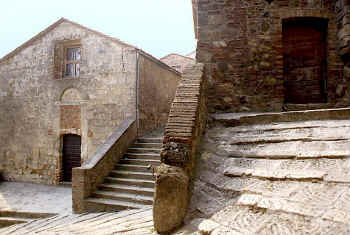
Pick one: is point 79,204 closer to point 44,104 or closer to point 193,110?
point 193,110

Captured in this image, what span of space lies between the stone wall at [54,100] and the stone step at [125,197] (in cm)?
303

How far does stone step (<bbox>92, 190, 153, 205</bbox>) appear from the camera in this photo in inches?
216

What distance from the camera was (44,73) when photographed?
32.7 feet

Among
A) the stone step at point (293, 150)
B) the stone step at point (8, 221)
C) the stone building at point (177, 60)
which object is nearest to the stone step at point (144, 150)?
the stone step at point (8, 221)

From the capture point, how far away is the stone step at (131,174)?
6512 mm

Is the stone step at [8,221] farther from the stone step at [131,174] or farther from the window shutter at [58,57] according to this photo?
the window shutter at [58,57]

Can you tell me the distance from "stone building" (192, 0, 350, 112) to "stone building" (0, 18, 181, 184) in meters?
4.16

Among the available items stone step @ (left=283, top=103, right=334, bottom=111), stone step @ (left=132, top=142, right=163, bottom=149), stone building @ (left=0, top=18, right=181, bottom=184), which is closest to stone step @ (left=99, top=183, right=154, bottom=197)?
stone step @ (left=132, top=142, right=163, bottom=149)

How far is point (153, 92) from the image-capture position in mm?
9820

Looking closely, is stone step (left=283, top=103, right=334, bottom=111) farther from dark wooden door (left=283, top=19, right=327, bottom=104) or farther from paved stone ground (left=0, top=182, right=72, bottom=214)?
paved stone ground (left=0, top=182, right=72, bottom=214)

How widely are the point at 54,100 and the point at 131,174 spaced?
5.27 m

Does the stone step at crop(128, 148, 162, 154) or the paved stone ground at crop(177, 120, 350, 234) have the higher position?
the paved stone ground at crop(177, 120, 350, 234)

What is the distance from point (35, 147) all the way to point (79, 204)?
530 centimetres

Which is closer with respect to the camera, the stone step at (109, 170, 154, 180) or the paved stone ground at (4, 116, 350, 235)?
the paved stone ground at (4, 116, 350, 235)
